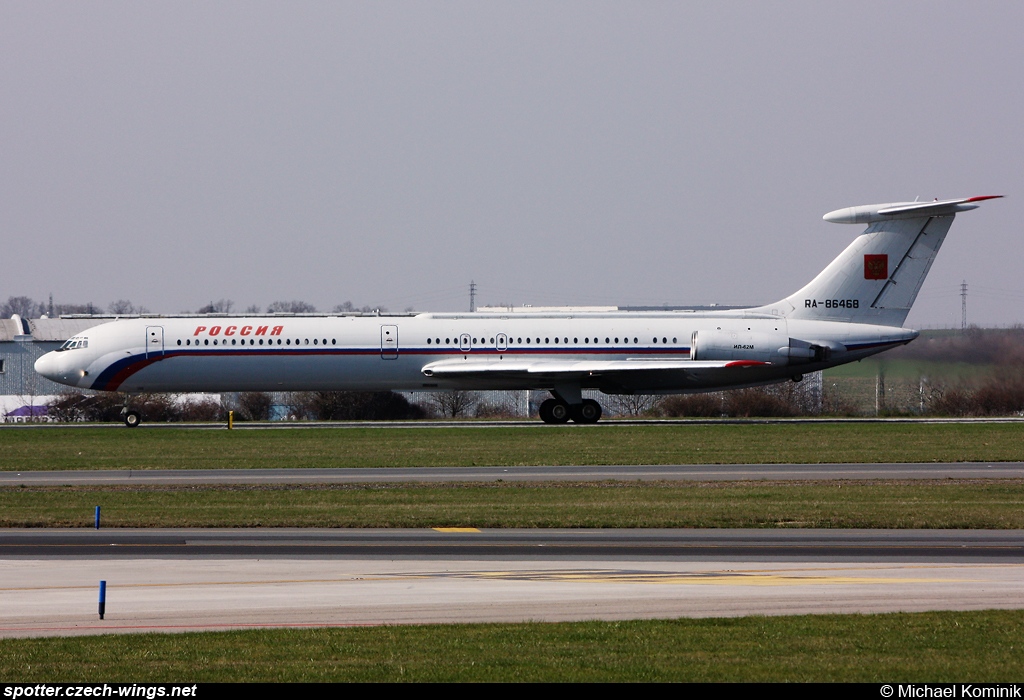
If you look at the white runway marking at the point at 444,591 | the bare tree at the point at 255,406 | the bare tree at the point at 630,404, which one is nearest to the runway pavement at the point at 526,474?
the white runway marking at the point at 444,591

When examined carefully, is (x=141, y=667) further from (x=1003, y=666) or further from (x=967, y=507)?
(x=967, y=507)

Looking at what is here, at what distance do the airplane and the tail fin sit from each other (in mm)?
43

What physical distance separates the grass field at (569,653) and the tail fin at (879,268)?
37805 millimetres

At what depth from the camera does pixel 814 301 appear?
48.3 m

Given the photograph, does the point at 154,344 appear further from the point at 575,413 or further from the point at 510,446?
the point at 510,446

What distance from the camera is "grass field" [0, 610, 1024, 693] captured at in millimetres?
9508

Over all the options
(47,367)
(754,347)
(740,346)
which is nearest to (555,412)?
(740,346)

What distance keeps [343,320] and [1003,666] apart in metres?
40.8

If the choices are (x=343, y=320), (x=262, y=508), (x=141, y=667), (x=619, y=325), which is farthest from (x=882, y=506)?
(x=343, y=320)

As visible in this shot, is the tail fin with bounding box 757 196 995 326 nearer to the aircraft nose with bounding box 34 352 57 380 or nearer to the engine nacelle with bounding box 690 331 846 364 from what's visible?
the engine nacelle with bounding box 690 331 846 364

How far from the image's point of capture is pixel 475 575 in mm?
14438

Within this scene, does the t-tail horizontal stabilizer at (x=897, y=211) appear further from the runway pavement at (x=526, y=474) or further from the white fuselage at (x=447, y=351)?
the runway pavement at (x=526, y=474)

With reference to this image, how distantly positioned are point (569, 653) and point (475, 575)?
4.31 m

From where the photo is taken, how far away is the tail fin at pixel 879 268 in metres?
46.8
